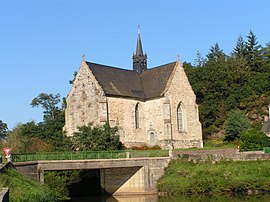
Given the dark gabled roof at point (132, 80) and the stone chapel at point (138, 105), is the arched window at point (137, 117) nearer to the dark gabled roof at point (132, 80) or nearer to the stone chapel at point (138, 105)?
the stone chapel at point (138, 105)

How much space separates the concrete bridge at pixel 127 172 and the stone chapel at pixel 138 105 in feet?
31.8

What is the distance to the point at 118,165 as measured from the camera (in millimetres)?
37344

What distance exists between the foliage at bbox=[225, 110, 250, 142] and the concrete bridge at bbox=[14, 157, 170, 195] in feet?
65.2

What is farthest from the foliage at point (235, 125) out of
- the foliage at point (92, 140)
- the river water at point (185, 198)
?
the river water at point (185, 198)

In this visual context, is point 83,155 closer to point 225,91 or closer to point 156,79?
point 156,79

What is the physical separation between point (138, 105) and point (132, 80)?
364 cm

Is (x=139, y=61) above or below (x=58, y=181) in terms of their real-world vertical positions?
above

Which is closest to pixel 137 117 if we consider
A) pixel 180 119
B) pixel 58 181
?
pixel 180 119

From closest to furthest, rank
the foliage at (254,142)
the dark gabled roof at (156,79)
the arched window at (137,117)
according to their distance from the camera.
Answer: the foliage at (254,142) < the dark gabled roof at (156,79) < the arched window at (137,117)

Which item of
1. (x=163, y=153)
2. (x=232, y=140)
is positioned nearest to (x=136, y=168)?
(x=163, y=153)

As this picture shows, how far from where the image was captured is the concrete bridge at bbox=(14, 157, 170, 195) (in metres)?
35.5

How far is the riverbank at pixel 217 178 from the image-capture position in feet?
115

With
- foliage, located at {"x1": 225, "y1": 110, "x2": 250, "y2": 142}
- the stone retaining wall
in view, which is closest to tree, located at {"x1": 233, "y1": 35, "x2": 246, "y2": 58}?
foliage, located at {"x1": 225, "y1": 110, "x2": 250, "y2": 142}

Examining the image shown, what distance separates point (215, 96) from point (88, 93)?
2201 cm
